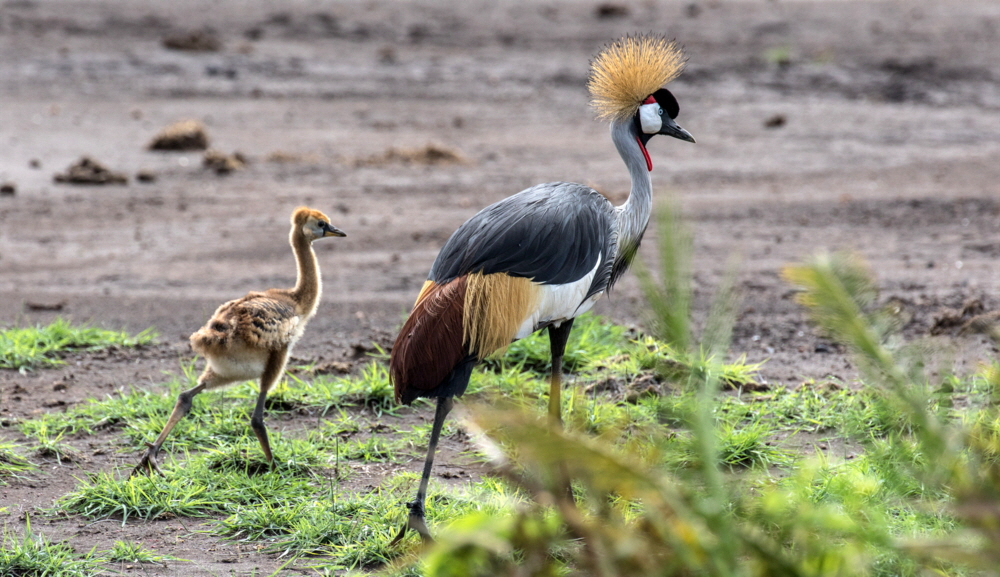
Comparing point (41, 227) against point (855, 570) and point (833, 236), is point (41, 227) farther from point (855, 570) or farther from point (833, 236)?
point (855, 570)

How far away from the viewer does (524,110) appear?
1432 centimetres

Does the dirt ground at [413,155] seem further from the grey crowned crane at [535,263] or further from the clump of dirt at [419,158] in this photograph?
the grey crowned crane at [535,263]

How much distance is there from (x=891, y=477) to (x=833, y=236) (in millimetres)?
7695

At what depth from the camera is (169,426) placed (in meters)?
4.73

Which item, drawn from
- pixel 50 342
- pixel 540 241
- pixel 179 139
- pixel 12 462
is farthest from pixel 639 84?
pixel 179 139

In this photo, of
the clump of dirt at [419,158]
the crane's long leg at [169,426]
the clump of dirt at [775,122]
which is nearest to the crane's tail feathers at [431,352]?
the crane's long leg at [169,426]

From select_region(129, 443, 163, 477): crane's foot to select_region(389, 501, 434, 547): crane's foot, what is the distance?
1266mm

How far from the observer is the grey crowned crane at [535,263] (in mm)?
3996

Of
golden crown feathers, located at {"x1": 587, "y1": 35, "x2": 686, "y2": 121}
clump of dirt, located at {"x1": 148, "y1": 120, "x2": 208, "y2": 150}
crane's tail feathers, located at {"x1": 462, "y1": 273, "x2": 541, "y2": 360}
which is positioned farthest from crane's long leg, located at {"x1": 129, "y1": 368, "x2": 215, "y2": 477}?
clump of dirt, located at {"x1": 148, "y1": 120, "x2": 208, "y2": 150}

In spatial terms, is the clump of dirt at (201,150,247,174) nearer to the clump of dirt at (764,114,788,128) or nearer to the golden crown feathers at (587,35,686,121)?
the clump of dirt at (764,114,788,128)

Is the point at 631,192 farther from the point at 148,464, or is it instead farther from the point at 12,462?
the point at 12,462

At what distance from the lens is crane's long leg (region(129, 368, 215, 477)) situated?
458cm

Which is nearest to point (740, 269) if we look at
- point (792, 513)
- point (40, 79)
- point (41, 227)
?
point (41, 227)

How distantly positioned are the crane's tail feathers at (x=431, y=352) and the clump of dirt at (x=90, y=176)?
7165 millimetres
